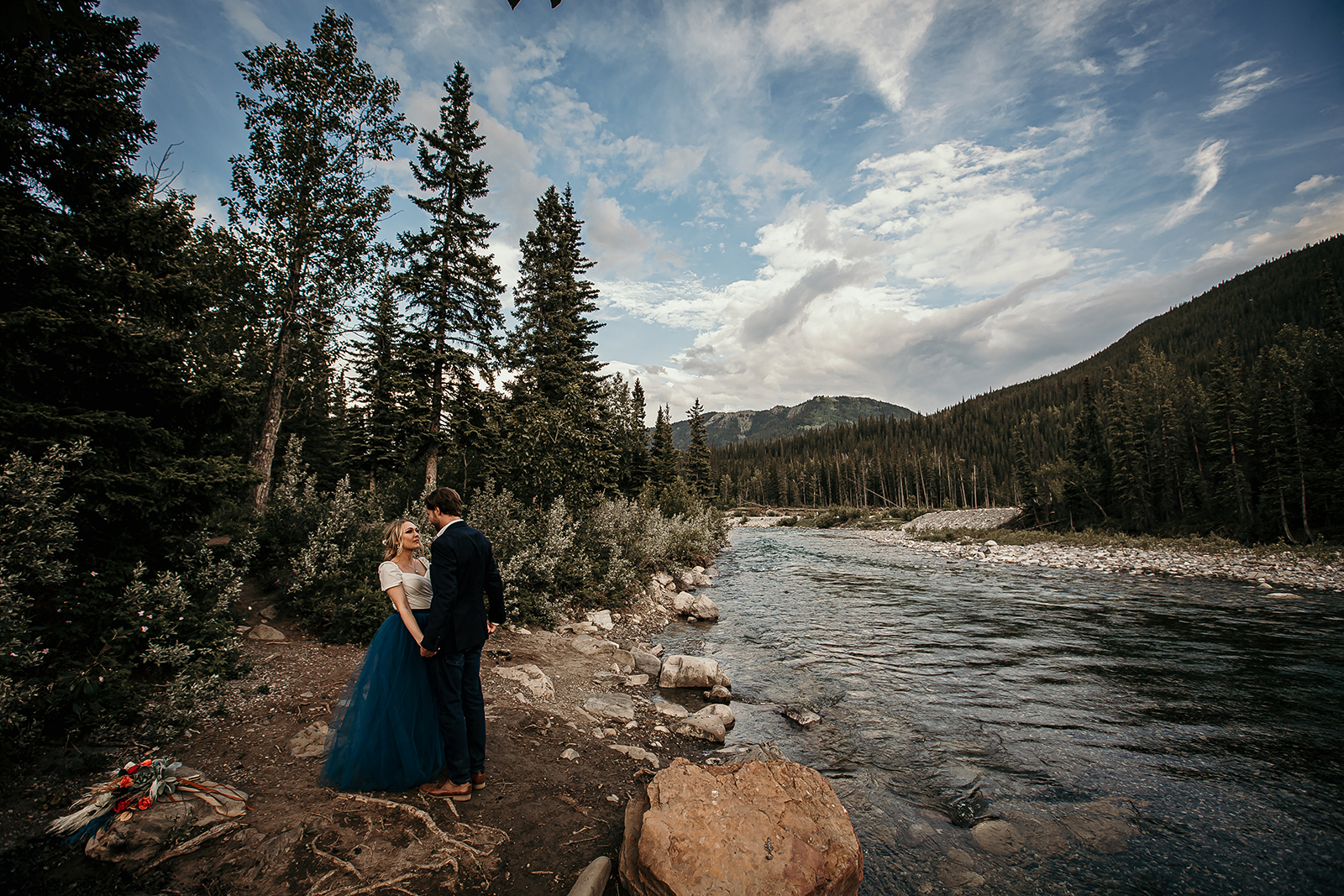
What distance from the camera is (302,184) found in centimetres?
1411

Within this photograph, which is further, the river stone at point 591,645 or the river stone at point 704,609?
the river stone at point 704,609

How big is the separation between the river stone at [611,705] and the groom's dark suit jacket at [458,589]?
10.4 feet

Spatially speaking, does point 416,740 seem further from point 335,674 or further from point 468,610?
point 335,674

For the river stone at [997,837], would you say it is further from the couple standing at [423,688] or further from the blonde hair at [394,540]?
the blonde hair at [394,540]

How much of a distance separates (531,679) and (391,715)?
329 cm

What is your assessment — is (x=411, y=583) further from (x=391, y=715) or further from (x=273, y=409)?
(x=273, y=409)

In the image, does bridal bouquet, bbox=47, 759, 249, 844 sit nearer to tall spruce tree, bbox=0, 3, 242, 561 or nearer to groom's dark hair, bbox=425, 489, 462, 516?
groom's dark hair, bbox=425, 489, 462, 516

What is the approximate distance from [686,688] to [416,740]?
5106 millimetres

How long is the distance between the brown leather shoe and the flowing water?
11.8 feet

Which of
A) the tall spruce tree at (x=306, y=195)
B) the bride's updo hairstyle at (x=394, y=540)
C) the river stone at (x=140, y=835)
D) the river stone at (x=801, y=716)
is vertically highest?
the tall spruce tree at (x=306, y=195)

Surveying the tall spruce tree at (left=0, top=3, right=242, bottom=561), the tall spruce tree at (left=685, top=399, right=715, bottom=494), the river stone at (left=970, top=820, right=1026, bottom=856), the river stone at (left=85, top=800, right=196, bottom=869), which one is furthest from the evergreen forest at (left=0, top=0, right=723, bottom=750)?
the tall spruce tree at (left=685, top=399, right=715, bottom=494)

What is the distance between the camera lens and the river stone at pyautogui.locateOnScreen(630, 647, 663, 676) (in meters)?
9.24

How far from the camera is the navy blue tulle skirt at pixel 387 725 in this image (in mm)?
4305

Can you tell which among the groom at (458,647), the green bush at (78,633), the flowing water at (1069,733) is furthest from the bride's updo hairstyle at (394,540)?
the flowing water at (1069,733)
